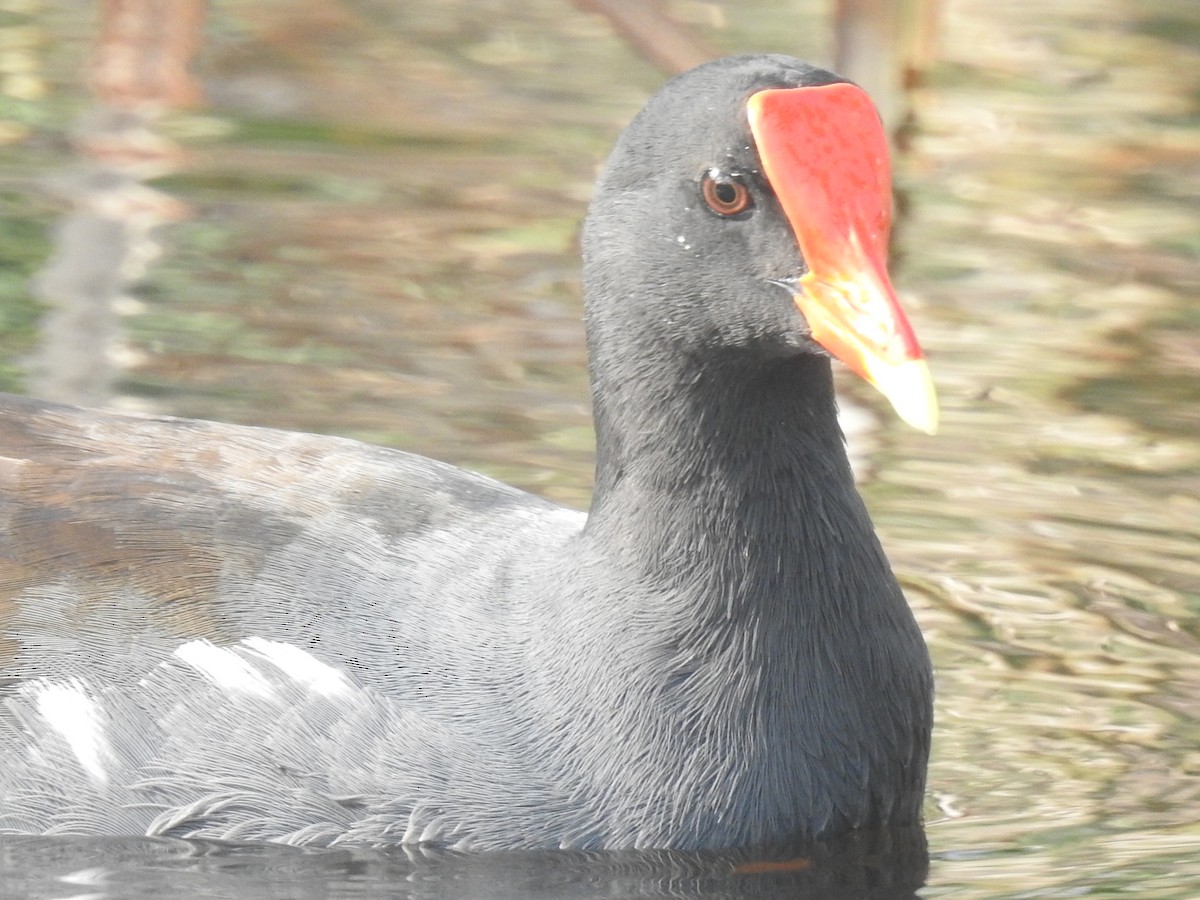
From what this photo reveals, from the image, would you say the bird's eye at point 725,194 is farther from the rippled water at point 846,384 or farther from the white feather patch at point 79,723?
the white feather patch at point 79,723

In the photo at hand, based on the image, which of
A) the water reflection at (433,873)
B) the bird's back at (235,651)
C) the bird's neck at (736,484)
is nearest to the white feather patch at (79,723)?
the bird's back at (235,651)

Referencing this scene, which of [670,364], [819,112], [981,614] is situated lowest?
[981,614]

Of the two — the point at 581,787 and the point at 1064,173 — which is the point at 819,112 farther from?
the point at 1064,173

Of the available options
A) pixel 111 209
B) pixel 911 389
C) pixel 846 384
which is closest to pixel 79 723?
pixel 911 389

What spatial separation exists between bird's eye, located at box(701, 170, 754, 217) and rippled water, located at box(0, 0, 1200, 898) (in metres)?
1.18

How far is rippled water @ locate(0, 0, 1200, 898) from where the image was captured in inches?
179

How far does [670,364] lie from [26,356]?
9.54 ft

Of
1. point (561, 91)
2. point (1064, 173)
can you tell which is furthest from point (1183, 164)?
point (561, 91)

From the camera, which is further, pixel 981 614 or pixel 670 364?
pixel 981 614

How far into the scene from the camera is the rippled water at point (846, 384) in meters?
4.54

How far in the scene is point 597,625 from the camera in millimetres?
4395

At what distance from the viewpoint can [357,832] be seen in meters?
4.25

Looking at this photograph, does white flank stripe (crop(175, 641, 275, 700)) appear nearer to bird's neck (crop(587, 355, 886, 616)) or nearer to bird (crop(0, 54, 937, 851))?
bird (crop(0, 54, 937, 851))

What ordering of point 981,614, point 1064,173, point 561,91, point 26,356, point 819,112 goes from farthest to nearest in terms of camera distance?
point 561,91, point 1064,173, point 26,356, point 981,614, point 819,112
